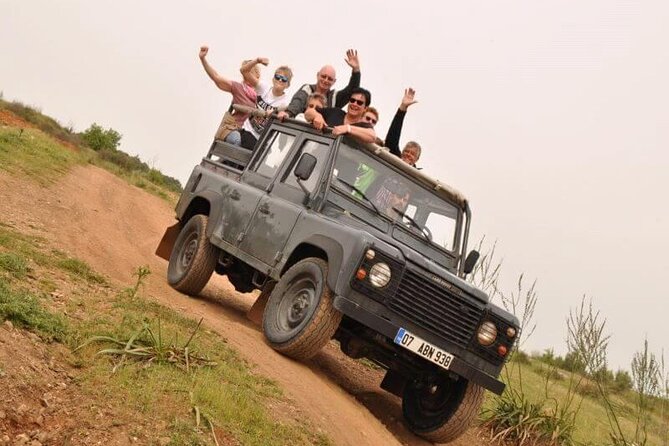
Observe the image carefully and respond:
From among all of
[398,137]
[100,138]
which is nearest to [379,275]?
[398,137]

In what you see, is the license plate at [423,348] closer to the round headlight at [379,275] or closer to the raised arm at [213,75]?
the round headlight at [379,275]

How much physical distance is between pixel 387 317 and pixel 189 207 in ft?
12.3

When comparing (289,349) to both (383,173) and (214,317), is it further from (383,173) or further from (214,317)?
(383,173)

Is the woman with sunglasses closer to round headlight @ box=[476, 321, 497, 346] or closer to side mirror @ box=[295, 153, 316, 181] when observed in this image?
side mirror @ box=[295, 153, 316, 181]

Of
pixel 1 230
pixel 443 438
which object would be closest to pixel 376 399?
pixel 443 438

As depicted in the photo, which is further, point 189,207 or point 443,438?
point 189,207

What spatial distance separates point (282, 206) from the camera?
7.11m

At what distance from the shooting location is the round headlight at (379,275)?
5.90 m

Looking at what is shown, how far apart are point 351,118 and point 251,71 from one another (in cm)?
194

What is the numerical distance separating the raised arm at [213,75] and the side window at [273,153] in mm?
1266

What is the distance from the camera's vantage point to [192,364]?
196 inches

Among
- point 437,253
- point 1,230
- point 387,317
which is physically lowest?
point 1,230

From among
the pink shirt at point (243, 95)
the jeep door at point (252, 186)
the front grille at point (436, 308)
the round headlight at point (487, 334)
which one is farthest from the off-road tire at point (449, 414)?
the pink shirt at point (243, 95)

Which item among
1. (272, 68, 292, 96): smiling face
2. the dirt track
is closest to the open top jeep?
the dirt track
